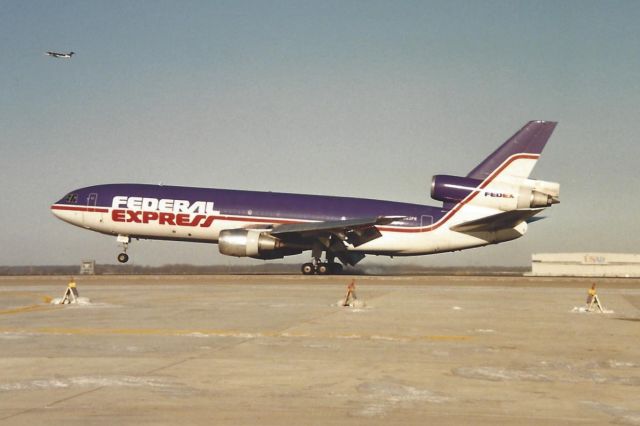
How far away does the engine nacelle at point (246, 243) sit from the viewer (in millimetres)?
41750

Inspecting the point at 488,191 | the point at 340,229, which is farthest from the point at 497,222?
the point at 340,229

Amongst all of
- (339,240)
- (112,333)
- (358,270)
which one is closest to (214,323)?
(112,333)

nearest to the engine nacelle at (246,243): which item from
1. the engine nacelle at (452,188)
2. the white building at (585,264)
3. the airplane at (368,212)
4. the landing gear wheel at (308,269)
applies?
the airplane at (368,212)

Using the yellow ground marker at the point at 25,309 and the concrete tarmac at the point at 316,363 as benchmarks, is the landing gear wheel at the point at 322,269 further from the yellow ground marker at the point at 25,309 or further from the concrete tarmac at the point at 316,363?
the yellow ground marker at the point at 25,309

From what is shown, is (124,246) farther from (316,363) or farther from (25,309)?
(316,363)

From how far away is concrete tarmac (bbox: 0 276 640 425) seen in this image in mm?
8422

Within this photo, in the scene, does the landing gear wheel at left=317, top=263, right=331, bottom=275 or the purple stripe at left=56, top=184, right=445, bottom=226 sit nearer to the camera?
the purple stripe at left=56, top=184, right=445, bottom=226

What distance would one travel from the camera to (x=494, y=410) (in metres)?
8.59

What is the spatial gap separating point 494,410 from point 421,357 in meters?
4.22

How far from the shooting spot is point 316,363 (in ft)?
39.2

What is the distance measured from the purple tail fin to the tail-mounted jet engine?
851 millimetres

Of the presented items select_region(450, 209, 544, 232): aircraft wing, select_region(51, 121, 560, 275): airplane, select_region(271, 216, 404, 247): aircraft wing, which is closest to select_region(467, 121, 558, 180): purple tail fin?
select_region(51, 121, 560, 275): airplane

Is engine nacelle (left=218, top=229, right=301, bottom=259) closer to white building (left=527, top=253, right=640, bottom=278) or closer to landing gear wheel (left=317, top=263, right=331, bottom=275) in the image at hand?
landing gear wheel (left=317, top=263, right=331, bottom=275)

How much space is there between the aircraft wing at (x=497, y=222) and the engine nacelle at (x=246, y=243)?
1125 centimetres
